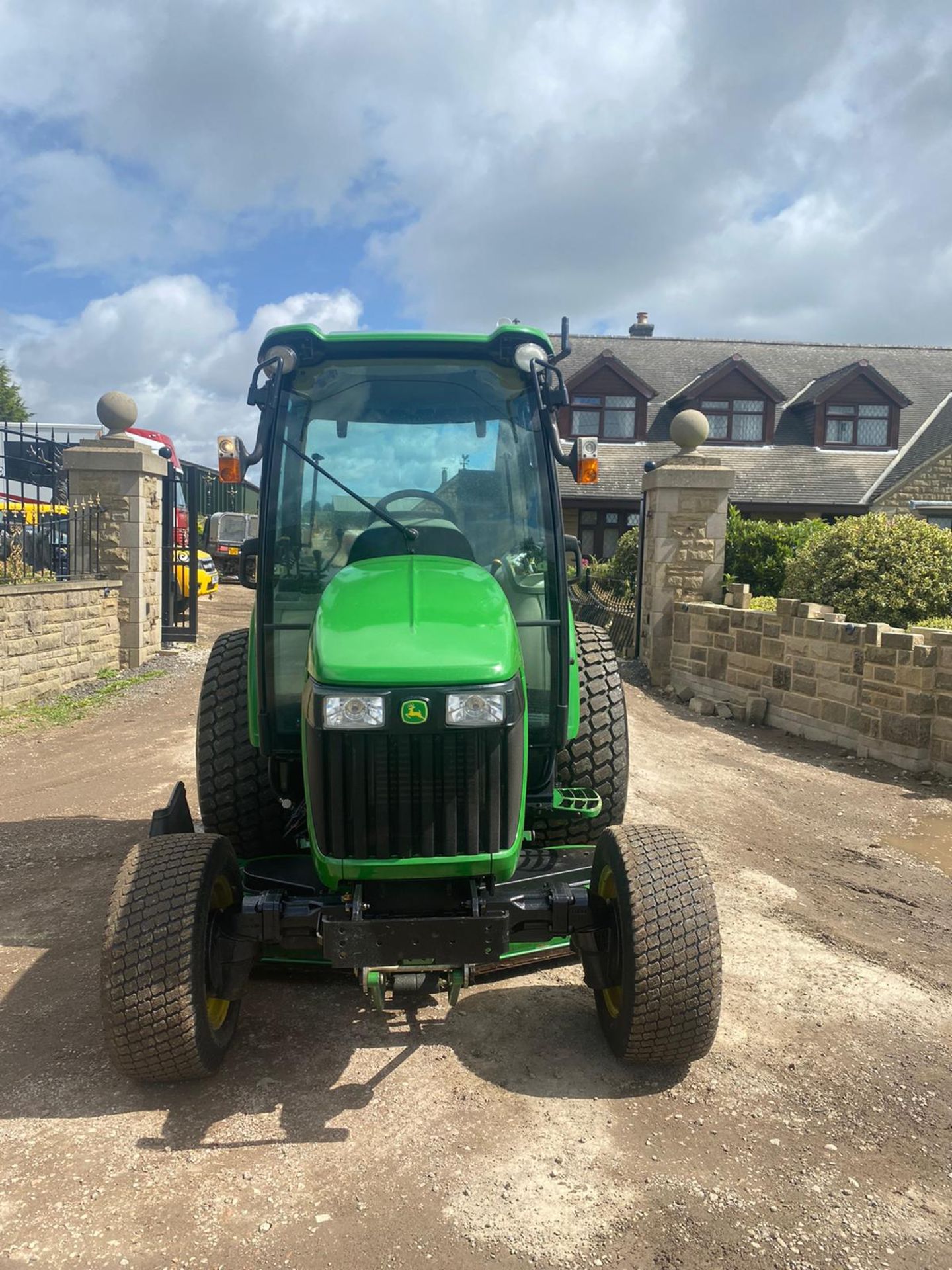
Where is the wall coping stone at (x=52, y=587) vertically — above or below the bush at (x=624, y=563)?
below

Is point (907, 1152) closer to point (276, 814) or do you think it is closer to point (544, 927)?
point (544, 927)

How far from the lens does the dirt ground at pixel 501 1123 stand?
238cm

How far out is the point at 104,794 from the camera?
648cm

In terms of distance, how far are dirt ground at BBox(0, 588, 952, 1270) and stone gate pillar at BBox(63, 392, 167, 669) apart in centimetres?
706

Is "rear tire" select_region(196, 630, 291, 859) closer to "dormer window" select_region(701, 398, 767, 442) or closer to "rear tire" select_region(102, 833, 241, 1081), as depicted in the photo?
"rear tire" select_region(102, 833, 241, 1081)

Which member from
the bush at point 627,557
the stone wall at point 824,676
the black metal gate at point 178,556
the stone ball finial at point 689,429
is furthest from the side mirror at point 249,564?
the bush at point 627,557

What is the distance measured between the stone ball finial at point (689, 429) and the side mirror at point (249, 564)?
8.05 metres

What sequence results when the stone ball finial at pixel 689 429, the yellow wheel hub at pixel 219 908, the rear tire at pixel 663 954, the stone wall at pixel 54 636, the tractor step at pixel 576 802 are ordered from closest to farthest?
the rear tire at pixel 663 954 → the yellow wheel hub at pixel 219 908 → the tractor step at pixel 576 802 → the stone wall at pixel 54 636 → the stone ball finial at pixel 689 429

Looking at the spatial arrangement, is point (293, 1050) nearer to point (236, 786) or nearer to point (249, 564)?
point (236, 786)

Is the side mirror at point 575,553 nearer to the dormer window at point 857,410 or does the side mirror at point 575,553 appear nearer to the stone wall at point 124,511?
the stone wall at point 124,511

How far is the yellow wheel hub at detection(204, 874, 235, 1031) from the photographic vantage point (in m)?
3.05

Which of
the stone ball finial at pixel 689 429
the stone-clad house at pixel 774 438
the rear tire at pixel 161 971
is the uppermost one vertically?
the stone-clad house at pixel 774 438

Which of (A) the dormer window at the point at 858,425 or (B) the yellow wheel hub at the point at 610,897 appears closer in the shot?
(B) the yellow wheel hub at the point at 610,897

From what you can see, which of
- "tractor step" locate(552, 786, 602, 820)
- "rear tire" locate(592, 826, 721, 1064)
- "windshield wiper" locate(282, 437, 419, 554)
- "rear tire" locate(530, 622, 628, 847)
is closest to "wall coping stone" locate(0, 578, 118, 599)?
"windshield wiper" locate(282, 437, 419, 554)
